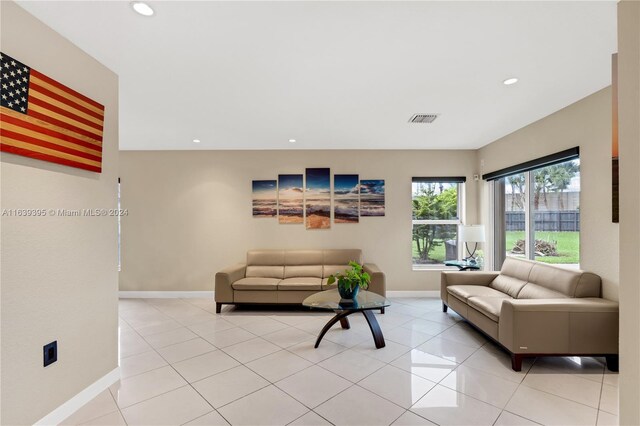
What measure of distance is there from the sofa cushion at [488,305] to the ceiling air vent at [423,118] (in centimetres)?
220

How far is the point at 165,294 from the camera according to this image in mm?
4852

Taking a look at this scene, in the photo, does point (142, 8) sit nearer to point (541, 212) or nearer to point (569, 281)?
point (569, 281)

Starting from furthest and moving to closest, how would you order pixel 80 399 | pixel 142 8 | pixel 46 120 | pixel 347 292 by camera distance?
pixel 347 292, pixel 80 399, pixel 46 120, pixel 142 8

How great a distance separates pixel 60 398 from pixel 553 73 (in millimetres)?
4507

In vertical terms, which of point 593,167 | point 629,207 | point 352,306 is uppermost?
point 593,167

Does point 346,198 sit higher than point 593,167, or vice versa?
point 593,167

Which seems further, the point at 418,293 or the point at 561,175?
the point at 418,293

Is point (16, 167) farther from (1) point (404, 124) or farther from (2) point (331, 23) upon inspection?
(1) point (404, 124)

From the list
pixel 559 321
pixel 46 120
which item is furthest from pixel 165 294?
pixel 559 321

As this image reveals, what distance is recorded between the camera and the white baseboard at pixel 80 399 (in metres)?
1.78

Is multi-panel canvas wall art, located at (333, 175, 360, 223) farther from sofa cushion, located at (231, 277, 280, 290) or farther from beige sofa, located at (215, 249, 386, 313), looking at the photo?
sofa cushion, located at (231, 277, 280, 290)

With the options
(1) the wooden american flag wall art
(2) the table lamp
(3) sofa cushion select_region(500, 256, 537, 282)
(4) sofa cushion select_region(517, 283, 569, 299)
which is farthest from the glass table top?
(1) the wooden american flag wall art

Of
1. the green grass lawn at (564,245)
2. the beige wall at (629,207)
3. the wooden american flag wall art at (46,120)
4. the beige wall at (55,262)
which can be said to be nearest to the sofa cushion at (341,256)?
the green grass lawn at (564,245)

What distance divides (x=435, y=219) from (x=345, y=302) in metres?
2.85
